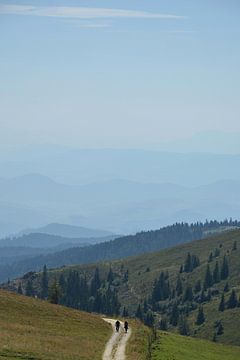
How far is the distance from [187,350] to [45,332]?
51.8ft

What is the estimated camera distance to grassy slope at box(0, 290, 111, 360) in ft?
177

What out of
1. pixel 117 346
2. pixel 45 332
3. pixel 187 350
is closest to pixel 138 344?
pixel 117 346

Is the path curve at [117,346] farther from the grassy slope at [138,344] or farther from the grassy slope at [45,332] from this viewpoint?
the grassy slope at [45,332]

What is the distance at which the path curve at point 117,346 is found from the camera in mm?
57594

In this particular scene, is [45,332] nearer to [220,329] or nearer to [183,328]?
[220,329]

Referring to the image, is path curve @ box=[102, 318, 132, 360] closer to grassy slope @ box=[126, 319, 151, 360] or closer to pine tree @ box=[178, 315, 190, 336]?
grassy slope @ box=[126, 319, 151, 360]

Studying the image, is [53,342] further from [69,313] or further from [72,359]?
[69,313]

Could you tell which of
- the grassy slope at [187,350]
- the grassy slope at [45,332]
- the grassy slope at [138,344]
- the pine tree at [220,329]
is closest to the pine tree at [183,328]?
the pine tree at [220,329]

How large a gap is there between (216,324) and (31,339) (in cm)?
14301

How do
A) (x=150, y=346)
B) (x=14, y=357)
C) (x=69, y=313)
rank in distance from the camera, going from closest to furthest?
(x=14, y=357) < (x=150, y=346) < (x=69, y=313)

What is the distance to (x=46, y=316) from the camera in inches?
2847

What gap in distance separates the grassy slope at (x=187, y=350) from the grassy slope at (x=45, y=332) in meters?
5.81

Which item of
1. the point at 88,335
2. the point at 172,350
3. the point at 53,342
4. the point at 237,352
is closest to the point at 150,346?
the point at 172,350

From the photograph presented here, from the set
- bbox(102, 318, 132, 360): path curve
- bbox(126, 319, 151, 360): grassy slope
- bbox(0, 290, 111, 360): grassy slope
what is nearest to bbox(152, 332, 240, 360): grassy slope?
bbox(126, 319, 151, 360): grassy slope
